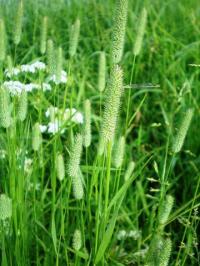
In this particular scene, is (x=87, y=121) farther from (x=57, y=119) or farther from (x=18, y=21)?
(x=57, y=119)

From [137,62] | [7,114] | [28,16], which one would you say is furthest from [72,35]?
[28,16]

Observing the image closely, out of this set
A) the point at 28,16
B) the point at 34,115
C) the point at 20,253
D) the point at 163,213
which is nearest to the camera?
the point at 163,213

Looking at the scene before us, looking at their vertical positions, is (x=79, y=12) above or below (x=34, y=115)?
above

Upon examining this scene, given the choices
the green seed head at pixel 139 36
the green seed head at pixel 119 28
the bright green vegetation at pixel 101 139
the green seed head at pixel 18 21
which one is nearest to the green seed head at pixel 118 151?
the bright green vegetation at pixel 101 139

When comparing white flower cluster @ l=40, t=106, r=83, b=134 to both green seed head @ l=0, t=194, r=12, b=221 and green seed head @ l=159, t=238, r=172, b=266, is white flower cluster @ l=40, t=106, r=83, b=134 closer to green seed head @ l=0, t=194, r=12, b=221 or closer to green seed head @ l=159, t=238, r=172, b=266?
green seed head @ l=0, t=194, r=12, b=221

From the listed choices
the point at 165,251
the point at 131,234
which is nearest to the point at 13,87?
the point at 131,234

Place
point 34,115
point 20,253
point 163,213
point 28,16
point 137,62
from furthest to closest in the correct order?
point 28,16 → point 137,62 → point 34,115 → point 20,253 → point 163,213

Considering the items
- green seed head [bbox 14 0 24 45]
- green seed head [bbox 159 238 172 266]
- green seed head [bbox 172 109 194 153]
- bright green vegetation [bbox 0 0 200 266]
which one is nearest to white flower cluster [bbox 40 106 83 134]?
bright green vegetation [bbox 0 0 200 266]

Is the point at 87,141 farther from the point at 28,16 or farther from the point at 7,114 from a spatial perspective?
the point at 28,16
